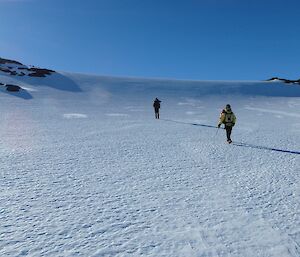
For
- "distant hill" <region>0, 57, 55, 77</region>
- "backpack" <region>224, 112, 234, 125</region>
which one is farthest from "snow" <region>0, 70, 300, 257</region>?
"distant hill" <region>0, 57, 55, 77</region>

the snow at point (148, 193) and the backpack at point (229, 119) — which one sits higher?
the backpack at point (229, 119)

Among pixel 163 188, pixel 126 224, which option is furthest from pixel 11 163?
pixel 126 224

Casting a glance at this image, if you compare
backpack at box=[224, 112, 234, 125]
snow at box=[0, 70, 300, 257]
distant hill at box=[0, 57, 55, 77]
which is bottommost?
snow at box=[0, 70, 300, 257]

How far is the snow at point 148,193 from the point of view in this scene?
505 centimetres

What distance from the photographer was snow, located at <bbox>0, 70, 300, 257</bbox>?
5055mm

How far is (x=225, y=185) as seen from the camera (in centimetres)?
782

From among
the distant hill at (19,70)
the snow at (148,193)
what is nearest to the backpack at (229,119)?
the snow at (148,193)

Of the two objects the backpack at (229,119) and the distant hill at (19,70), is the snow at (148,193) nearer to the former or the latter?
the backpack at (229,119)

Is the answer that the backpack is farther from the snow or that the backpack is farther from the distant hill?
the distant hill

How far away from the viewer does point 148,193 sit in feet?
23.6

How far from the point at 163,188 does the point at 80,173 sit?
250cm

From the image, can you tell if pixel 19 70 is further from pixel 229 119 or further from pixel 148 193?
pixel 148 193

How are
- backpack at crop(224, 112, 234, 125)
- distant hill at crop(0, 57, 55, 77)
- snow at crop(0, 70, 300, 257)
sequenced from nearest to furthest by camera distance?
snow at crop(0, 70, 300, 257), backpack at crop(224, 112, 234, 125), distant hill at crop(0, 57, 55, 77)

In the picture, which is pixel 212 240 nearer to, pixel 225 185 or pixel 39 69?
pixel 225 185
